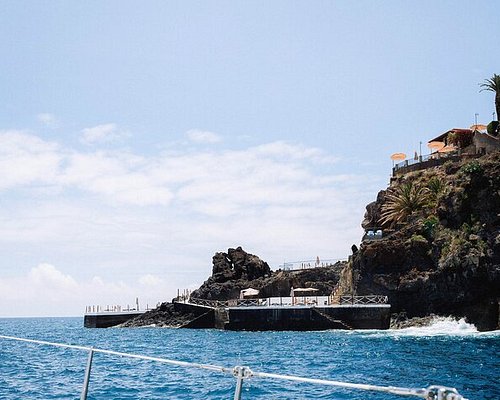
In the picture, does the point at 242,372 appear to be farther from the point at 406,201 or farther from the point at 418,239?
the point at 406,201

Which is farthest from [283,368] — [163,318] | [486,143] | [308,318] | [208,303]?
[163,318]

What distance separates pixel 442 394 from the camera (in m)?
3.68

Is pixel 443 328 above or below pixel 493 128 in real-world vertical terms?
below

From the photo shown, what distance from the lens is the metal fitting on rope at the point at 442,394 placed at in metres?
3.59

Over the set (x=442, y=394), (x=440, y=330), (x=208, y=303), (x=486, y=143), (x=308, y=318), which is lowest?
(x=440, y=330)

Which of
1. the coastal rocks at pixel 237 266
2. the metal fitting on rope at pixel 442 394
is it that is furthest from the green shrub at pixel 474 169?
the metal fitting on rope at pixel 442 394

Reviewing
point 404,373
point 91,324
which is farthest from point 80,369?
point 91,324

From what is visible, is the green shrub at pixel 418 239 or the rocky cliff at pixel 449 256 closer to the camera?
the rocky cliff at pixel 449 256

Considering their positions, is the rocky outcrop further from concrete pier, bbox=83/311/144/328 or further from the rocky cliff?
the rocky cliff

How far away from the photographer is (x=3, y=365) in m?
26.7

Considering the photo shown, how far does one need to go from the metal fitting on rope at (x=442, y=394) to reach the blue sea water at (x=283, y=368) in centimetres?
1130

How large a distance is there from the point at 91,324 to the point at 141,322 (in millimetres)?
12432

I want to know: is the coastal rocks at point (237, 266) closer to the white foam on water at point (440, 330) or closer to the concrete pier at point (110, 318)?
the concrete pier at point (110, 318)

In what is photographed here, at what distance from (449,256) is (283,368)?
31.7 m
